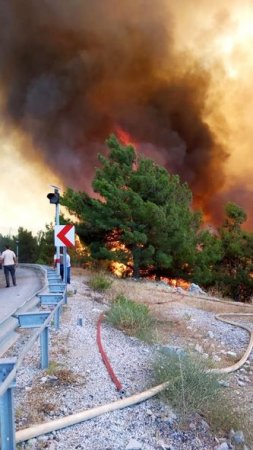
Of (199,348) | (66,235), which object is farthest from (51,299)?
(66,235)

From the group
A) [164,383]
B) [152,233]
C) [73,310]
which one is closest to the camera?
[164,383]

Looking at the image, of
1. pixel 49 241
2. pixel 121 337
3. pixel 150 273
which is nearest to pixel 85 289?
pixel 121 337

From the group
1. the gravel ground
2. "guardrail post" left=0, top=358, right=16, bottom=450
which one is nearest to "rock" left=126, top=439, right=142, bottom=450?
the gravel ground

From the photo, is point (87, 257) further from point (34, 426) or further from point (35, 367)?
point (34, 426)

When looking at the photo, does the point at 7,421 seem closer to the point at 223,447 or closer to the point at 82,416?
the point at 82,416

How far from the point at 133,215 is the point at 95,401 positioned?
21.2 m

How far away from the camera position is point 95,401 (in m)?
5.18

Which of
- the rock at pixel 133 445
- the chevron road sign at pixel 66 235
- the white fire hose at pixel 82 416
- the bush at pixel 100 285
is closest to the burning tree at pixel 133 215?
the bush at pixel 100 285

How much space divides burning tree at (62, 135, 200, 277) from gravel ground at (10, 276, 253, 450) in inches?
712

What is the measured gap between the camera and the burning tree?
1025 inches

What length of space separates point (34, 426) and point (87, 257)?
25584mm

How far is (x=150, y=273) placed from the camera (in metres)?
Answer: 30.2

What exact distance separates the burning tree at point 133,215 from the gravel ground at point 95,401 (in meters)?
18.1

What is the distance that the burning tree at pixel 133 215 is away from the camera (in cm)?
2605
